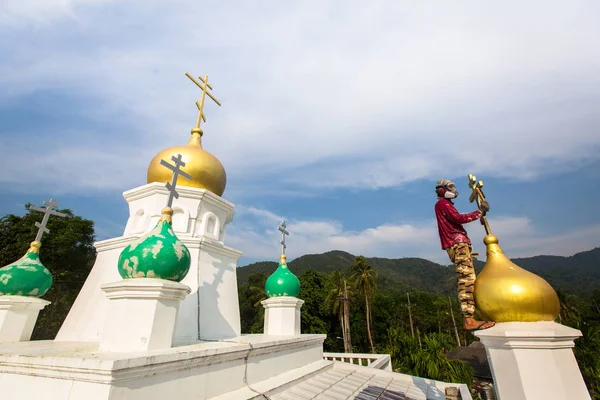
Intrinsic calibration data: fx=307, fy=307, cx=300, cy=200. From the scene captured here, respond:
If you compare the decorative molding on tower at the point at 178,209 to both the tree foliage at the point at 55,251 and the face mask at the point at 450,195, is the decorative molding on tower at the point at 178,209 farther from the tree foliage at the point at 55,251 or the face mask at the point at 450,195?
the tree foliage at the point at 55,251

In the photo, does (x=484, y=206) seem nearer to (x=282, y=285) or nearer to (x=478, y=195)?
(x=478, y=195)

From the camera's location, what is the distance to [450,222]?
382 centimetres

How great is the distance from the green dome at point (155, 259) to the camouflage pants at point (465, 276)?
4.05 m

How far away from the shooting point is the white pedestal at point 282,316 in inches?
336

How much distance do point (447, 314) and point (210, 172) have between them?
49968 millimetres

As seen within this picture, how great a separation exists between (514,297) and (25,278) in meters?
8.68

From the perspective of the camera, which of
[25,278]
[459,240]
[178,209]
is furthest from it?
[178,209]

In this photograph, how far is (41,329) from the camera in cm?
2230

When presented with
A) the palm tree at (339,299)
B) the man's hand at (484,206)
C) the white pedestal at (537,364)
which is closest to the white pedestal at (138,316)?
the white pedestal at (537,364)

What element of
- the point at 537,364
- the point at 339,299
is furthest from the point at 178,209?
the point at 339,299


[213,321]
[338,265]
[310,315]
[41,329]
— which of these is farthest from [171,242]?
[338,265]

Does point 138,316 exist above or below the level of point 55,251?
below

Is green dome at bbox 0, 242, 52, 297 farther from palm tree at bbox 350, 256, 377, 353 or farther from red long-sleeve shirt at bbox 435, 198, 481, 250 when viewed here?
palm tree at bbox 350, 256, 377, 353

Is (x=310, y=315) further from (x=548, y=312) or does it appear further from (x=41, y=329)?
(x=548, y=312)
